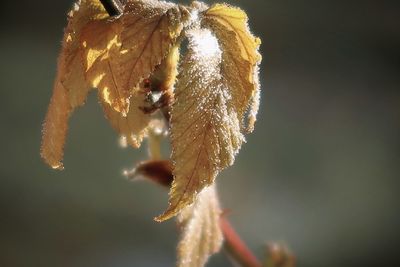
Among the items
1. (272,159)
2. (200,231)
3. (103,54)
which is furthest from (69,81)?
(272,159)

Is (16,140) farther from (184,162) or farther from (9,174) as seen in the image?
(184,162)

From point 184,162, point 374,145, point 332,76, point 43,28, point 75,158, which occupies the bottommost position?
point 374,145

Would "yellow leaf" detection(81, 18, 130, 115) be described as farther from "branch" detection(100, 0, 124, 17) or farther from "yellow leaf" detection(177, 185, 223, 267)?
"yellow leaf" detection(177, 185, 223, 267)

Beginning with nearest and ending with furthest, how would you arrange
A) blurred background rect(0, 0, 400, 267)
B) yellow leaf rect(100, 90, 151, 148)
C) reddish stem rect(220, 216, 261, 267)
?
yellow leaf rect(100, 90, 151, 148) → reddish stem rect(220, 216, 261, 267) → blurred background rect(0, 0, 400, 267)

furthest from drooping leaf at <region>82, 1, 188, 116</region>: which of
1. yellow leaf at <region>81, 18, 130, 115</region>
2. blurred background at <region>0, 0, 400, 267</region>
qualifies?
blurred background at <region>0, 0, 400, 267</region>

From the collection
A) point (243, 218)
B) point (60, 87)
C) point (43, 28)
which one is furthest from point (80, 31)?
point (43, 28)

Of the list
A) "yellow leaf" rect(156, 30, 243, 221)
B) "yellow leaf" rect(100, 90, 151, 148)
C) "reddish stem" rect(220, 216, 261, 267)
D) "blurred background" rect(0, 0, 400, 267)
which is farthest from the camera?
"blurred background" rect(0, 0, 400, 267)

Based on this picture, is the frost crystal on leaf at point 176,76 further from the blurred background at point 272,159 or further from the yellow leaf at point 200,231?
the blurred background at point 272,159
